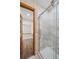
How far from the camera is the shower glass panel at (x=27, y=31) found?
9.44 feet

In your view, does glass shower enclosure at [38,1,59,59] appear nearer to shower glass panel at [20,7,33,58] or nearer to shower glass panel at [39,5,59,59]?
shower glass panel at [39,5,59,59]

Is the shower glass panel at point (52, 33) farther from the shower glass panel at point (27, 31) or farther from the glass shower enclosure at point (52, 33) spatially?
the shower glass panel at point (27, 31)

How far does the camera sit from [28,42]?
10.1 feet

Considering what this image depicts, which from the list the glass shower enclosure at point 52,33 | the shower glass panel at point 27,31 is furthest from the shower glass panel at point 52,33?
the shower glass panel at point 27,31

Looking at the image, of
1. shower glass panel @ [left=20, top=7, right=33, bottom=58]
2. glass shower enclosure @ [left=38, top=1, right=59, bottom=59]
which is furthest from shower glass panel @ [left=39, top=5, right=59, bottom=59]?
shower glass panel @ [left=20, top=7, right=33, bottom=58]

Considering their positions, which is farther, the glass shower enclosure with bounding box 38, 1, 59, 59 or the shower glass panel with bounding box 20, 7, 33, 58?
the shower glass panel with bounding box 20, 7, 33, 58

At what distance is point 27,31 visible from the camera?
301 cm

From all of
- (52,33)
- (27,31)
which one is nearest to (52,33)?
(52,33)

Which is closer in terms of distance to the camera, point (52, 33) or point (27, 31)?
point (52, 33)

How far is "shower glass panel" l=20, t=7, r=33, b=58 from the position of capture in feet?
9.44

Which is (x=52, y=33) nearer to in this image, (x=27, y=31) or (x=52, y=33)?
(x=52, y=33)
